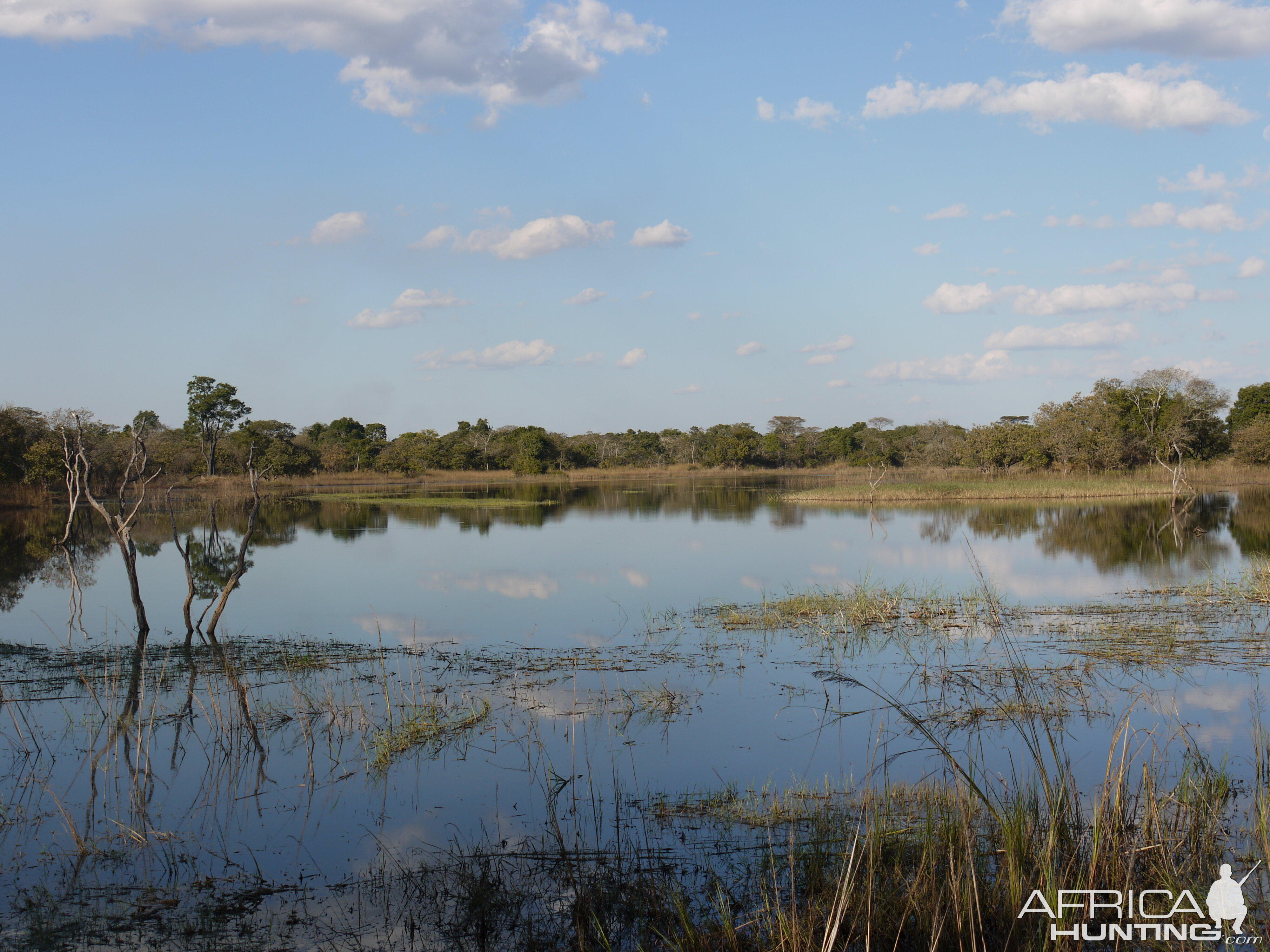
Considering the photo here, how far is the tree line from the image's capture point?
4153cm

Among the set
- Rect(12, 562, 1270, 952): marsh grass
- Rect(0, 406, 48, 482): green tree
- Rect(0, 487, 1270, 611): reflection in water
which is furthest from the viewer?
Rect(0, 406, 48, 482): green tree

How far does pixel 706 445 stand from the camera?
7600cm

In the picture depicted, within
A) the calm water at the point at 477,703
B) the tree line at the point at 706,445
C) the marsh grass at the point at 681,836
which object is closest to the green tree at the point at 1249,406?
the tree line at the point at 706,445

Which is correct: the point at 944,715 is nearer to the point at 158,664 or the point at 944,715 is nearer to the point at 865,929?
the point at 865,929

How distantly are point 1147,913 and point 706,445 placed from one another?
72.3 metres

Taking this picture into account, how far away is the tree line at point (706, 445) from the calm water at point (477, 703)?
20.1 metres

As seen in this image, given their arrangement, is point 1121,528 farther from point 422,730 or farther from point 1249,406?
point 1249,406

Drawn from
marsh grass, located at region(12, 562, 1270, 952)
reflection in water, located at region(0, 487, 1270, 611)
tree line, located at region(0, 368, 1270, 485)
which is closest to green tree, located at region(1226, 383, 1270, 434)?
tree line, located at region(0, 368, 1270, 485)

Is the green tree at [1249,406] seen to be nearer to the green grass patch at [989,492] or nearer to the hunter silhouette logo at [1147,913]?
the green grass patch at [989,492]

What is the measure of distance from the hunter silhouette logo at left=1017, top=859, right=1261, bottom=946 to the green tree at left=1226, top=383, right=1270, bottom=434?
57.1m

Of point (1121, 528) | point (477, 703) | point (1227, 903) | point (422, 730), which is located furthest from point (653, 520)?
point (1227, 903)

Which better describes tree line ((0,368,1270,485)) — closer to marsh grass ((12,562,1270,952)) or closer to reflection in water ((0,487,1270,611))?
reflection in water ((0,487,1270,611))

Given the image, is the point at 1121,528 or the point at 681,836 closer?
the point at 681,836

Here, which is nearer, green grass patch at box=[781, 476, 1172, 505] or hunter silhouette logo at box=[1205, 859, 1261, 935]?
hunter silhouette logo at box=[1205, 859, 1261, 935]
